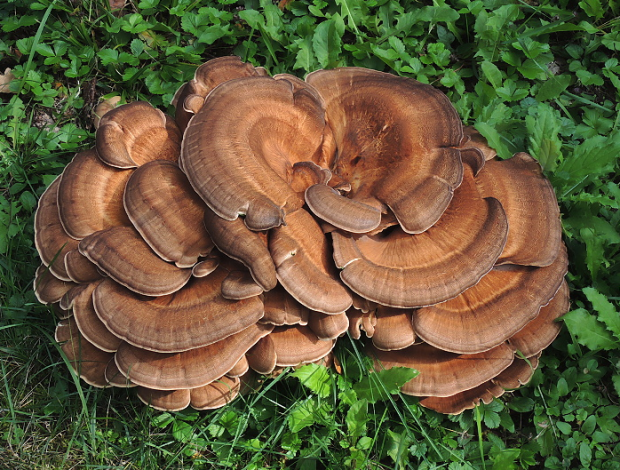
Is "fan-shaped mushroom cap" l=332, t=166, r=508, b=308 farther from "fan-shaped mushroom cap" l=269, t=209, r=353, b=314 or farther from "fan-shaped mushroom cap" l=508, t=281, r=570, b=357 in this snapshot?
"fan-shaped mushroom cap" l=508, t=281, r=570, b=357

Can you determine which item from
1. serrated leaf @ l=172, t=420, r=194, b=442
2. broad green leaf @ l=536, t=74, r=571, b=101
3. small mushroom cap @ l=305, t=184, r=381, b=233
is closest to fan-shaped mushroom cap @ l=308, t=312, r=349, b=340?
small mushroom cap @ l=305, t=184, r=381, b=233

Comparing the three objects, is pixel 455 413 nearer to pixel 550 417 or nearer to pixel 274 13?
pixel 550 417

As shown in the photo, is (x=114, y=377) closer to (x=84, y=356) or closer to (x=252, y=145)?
(x=84, y=356)

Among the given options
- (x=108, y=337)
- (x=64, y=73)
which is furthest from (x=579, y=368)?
(x=64, y=73)

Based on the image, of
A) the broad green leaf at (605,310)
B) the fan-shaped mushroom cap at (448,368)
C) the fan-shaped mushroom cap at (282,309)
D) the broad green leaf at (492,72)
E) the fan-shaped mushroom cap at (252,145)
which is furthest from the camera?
the broad green leaf at (492,72)

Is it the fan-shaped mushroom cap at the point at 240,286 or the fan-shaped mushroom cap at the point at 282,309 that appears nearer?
the fan-shaped mushroom cap at the point at 240,286

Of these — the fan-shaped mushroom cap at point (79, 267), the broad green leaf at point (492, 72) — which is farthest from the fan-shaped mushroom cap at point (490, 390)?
the fan-shaped mushroom cap at point (79, 267)

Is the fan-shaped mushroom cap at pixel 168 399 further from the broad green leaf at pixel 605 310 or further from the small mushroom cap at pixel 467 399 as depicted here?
the broad green leaf at pixel 605 310

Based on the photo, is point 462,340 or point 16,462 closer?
point 462,340
